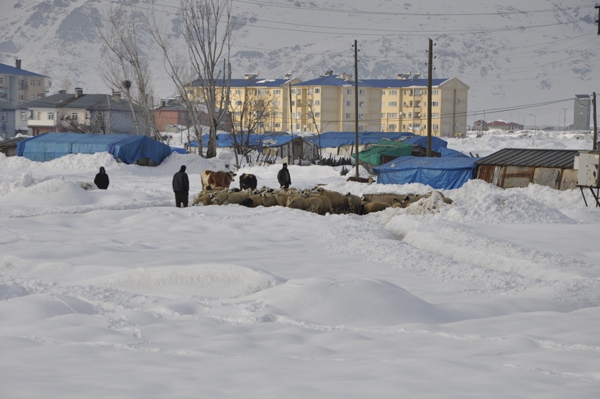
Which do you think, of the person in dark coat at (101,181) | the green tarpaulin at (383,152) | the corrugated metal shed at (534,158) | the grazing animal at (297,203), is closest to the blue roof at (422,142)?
the green tarpaulin at (383,152)

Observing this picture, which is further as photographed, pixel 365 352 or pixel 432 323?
pixel 432 323

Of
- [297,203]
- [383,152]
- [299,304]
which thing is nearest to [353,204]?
[297,203]

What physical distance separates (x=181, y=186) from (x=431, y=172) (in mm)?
13103

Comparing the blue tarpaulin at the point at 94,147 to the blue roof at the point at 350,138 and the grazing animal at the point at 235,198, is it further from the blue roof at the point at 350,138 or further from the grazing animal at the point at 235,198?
the grazing animal at the point at 235,198

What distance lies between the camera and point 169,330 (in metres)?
7.71

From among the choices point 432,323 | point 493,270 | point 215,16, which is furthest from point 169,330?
point 215,16

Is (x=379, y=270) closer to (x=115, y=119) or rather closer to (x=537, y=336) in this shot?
(x=537, y=336)

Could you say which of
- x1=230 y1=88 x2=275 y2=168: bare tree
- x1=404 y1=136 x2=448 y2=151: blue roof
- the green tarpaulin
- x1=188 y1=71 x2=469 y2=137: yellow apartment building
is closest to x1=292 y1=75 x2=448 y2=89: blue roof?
x1=188 y1=71 x2=469 y2=137: yellow apartment building

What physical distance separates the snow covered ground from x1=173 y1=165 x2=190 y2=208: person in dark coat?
1573 mm

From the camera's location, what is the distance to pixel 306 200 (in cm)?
2170

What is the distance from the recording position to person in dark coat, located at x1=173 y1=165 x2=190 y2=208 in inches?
833

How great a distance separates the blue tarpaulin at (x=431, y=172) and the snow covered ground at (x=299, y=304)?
10919mm

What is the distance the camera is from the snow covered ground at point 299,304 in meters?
5.80

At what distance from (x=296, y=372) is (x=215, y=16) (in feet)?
150
